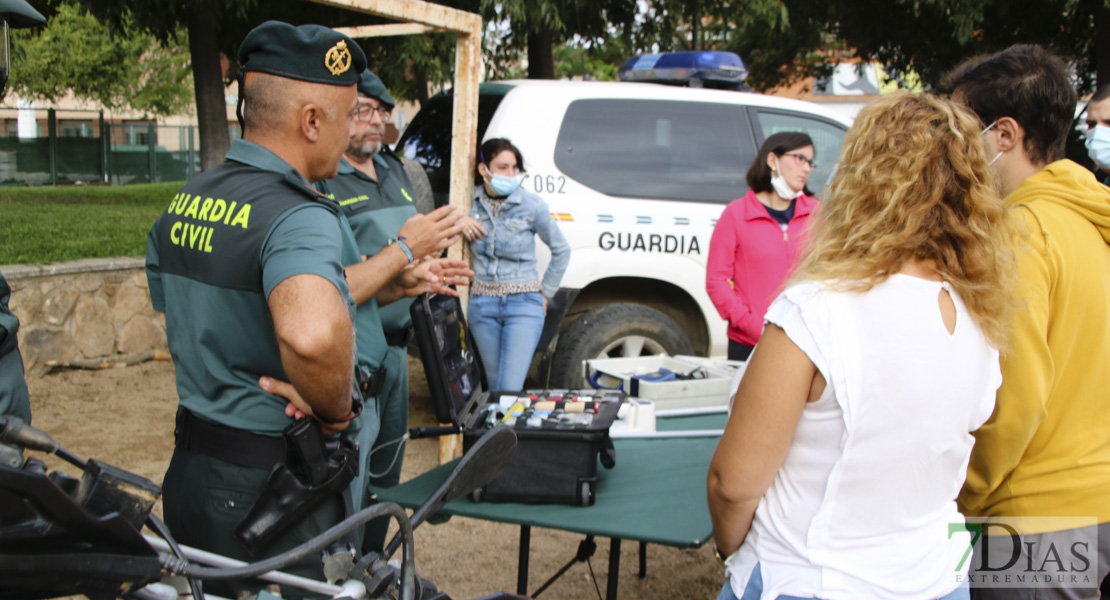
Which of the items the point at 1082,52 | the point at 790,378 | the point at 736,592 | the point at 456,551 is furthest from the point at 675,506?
the point at 1082,52

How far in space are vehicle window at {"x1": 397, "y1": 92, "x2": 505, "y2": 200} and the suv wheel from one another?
1110mm

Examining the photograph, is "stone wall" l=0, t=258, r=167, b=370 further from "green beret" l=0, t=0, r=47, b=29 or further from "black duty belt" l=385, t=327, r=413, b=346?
"green beret" l=0, t=0, r=47, b=29

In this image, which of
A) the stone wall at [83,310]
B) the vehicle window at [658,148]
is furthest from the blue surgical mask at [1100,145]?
the stone wall at [83,310]

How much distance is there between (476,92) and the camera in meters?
4.59

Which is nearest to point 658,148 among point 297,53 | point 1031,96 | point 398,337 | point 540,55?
point 398,337

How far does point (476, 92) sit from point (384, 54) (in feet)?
19.0

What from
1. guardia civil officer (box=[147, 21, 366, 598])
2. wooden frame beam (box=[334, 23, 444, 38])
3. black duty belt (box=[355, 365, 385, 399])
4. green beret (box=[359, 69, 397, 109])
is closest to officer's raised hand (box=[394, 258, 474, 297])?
black duty belt (box=[355, 365, 385, 399])

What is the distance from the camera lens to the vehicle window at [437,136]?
207 inches

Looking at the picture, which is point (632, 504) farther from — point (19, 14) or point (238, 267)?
point (19, 14)

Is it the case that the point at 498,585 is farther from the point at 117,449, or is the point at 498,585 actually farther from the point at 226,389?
the point at 117,449

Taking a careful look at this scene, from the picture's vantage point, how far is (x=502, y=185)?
15.2ft

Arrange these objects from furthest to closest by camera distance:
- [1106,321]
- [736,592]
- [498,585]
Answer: [498,585]
[1106,321]
[736,592]

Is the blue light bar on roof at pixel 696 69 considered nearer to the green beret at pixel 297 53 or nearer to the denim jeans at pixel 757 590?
the green beret at pixel 297 53

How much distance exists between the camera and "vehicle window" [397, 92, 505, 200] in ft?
17.3
